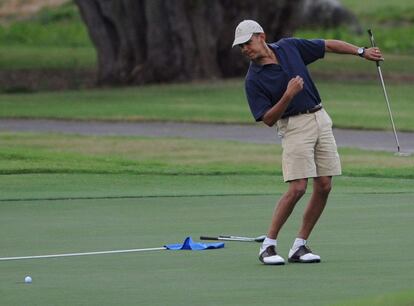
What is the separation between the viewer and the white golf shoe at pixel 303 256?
11016 mm

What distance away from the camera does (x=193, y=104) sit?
1277 inches

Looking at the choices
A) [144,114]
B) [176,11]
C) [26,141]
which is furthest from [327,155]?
[176,11]

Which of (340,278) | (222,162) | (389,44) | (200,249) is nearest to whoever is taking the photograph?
(340,278)

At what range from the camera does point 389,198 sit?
15.7 metres

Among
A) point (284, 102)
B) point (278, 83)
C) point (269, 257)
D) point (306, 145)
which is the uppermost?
point (278, 83)

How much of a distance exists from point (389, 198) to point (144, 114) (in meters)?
15.2

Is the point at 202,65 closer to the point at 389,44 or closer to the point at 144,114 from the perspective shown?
the point at 144,114

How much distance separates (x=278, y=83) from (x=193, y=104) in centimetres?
2142

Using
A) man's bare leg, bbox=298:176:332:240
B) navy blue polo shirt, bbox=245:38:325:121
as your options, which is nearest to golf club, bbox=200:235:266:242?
man's bare leg, bbox=298:176:332:240

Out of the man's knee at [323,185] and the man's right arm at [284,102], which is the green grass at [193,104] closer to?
the man's knee at [323,185]

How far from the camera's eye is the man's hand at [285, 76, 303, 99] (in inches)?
421

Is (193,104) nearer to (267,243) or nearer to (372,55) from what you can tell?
(372,55)

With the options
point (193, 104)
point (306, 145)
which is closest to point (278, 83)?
point (306, 145)

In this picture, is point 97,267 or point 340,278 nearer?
point 340,278
